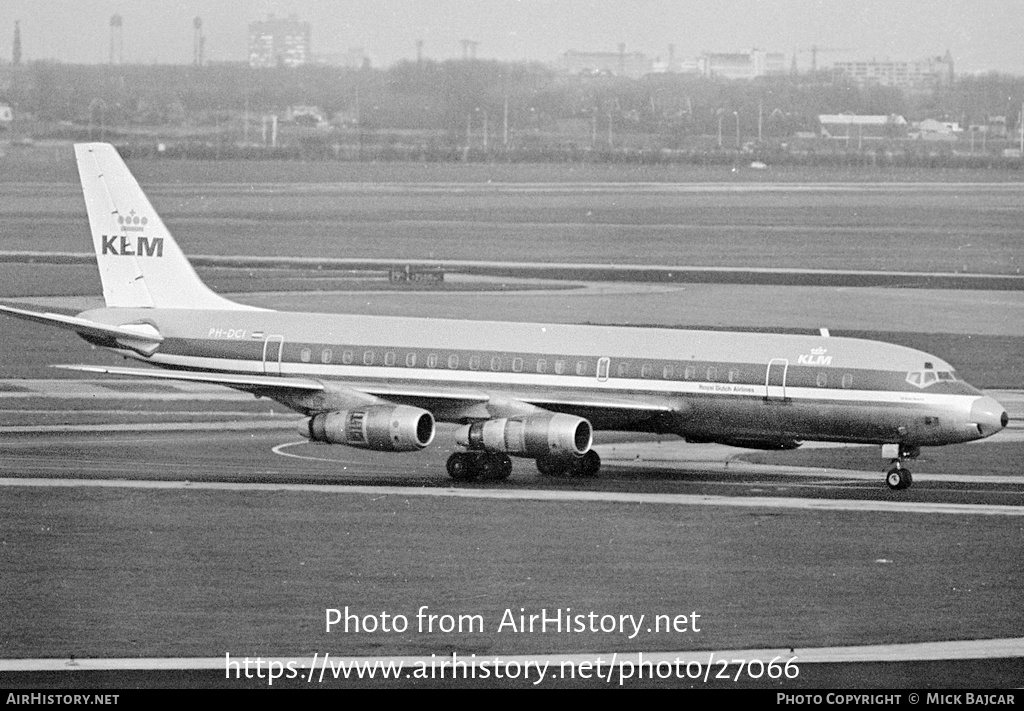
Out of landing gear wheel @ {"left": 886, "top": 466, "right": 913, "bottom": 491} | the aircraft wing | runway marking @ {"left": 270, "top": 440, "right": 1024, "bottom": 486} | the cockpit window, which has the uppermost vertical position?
the cockpit window

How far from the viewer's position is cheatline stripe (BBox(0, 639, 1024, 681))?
74.4 ft

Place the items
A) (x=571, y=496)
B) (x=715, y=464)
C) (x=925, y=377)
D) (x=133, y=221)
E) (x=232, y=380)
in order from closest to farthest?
(x=571, y=496), (x=925, y=377), (x=232, y=380), (x=715, y=464), (x=133, y=221)

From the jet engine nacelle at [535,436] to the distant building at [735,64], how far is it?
87.2 m

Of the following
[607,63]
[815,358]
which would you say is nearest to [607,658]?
[815,358]

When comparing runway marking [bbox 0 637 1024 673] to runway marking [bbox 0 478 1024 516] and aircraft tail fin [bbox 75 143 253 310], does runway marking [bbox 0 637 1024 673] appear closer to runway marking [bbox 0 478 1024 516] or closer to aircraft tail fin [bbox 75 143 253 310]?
runway marking [bbox 0 478 1024 516]

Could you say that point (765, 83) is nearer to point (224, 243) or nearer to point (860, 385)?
point (224, 243)

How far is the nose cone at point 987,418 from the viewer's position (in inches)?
1512

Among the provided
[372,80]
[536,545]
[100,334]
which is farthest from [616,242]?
[536,545]

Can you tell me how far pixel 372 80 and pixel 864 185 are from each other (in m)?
44.8

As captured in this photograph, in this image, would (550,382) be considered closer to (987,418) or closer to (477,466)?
(477,466)

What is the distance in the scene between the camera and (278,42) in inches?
4151

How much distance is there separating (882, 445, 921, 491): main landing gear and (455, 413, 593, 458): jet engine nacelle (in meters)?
6.40

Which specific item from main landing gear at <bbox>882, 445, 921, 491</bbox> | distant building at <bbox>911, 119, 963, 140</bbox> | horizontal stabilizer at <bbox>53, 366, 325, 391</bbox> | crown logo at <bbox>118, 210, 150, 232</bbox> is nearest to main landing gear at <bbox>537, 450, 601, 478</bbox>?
horizontal stabilizer at <bbox>53, 366, 325, 391</bbox>

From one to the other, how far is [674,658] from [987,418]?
17326 mm
